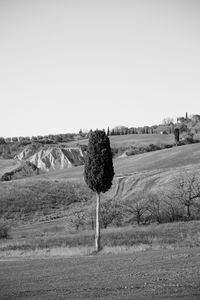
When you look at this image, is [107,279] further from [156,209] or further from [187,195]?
[187,195]

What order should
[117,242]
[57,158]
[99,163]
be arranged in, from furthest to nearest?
[57,158] < [117,242] < [99,163]

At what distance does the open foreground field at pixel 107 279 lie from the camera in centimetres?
A: 1603

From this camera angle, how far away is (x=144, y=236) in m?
41.9

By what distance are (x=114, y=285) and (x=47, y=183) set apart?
249ft

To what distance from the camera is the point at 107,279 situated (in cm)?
1928

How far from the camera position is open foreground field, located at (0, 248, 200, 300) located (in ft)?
52.6

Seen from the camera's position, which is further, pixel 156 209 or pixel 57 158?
pixel 57 158

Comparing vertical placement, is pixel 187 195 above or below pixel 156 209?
above

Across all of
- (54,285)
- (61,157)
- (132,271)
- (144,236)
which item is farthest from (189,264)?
(61,157)

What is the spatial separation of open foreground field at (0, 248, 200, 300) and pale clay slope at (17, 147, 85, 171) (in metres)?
151

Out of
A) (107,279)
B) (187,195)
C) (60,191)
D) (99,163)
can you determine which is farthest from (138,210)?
(107,279)

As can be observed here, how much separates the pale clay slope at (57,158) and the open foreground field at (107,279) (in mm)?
151271

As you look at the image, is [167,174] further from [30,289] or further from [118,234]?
[30,289]

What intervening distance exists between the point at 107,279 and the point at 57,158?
16548 centimetres
